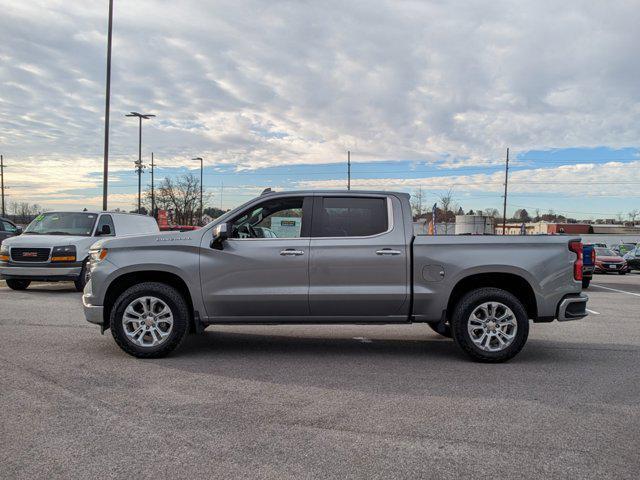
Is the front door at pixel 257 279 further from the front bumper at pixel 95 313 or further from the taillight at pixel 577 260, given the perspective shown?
the taillight at pixel 577 260

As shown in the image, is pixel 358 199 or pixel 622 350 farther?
pixel 622 350

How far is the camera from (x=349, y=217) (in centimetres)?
646

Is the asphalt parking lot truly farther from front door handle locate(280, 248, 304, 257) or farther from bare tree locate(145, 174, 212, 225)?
bare tree locate(145, 174, 212, 225)

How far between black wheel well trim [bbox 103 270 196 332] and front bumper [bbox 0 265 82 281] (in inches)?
268

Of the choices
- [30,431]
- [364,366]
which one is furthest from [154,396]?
[364,366]

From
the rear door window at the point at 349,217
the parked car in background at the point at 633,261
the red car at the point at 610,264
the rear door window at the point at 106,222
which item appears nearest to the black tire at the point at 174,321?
the rear door window at the point at 349,217

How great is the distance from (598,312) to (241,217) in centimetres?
823

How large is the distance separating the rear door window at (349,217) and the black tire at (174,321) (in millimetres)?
1723

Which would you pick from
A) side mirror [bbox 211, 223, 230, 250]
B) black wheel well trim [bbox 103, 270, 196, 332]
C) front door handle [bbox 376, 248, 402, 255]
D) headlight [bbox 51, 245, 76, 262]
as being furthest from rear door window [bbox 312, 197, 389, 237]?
headlight [bbox 51, 245, 76, 262]

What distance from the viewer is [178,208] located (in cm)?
6912

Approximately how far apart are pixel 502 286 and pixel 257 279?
9.54ft

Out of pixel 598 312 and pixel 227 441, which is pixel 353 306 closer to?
pixel 227 441

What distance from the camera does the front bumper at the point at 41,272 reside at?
12453 millimetres

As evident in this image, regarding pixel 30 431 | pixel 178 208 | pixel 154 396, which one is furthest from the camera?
pixel 178 208
